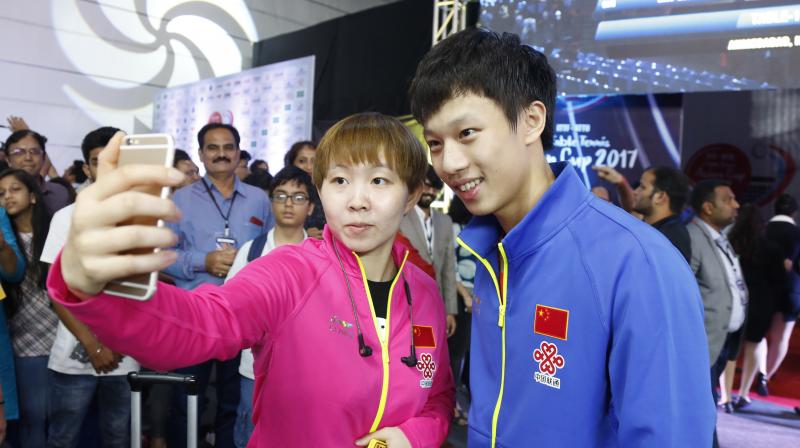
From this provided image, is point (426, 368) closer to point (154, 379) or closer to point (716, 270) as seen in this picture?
point (154, 379)

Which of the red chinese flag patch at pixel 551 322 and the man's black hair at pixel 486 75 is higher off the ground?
the man's black hair at pixel 486 75

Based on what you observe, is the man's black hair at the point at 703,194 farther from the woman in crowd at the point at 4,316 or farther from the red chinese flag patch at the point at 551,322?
the woman in crowd at the point at 4,316

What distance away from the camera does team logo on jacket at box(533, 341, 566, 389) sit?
0.99 m

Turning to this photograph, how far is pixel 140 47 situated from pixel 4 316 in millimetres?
7399

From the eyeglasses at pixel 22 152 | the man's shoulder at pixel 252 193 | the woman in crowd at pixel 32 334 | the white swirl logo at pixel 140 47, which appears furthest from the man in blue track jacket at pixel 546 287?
the white swirl logo at pixel 140 47

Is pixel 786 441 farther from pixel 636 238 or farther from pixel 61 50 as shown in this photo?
pixel 61 50

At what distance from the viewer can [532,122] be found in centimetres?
114

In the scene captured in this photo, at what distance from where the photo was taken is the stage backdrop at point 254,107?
645 centimetres

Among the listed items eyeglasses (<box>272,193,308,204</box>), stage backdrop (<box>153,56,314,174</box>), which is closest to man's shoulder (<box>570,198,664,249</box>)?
eyeglasses (<box>272,193,308,204</box>)

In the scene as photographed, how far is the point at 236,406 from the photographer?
3.08 metres

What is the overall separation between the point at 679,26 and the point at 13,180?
4.74 metres

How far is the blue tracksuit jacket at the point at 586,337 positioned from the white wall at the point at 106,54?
26.8 feet

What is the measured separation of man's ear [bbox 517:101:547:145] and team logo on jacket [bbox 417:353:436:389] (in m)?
0.51

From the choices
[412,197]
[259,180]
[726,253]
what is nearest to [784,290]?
[726,253]
